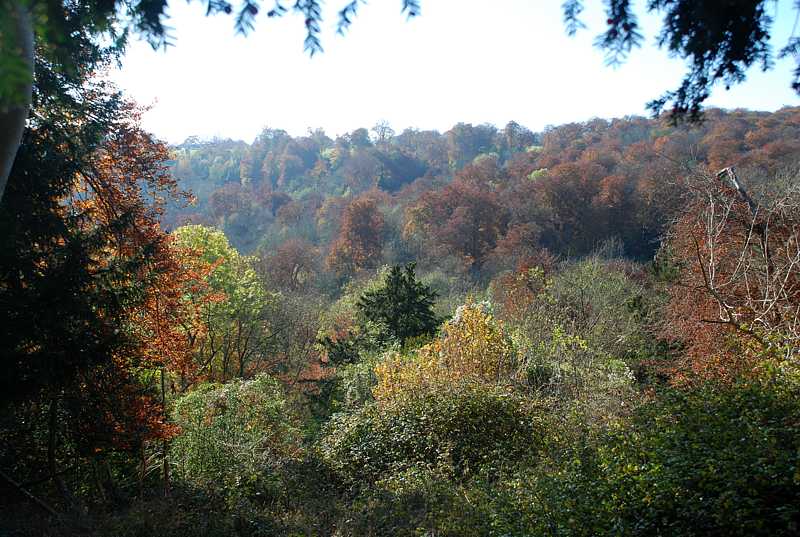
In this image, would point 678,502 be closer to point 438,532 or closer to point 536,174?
point 438,532

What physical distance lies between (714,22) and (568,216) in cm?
3609

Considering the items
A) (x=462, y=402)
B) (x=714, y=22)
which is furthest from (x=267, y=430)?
(x=714, y=22)

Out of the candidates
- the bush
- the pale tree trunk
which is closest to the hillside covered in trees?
the bush

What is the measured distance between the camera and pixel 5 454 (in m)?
8.46

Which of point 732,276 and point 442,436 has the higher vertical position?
point 732,276

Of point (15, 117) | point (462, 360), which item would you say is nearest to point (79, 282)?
point (15, 117)

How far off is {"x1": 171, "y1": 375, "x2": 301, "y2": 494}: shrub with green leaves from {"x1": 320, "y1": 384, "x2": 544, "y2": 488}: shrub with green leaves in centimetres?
123

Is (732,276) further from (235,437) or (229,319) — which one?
(229,319)

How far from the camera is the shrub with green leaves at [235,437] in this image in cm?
872

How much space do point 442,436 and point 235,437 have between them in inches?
145

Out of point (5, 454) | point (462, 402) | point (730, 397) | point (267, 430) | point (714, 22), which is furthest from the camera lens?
point (267, 430)

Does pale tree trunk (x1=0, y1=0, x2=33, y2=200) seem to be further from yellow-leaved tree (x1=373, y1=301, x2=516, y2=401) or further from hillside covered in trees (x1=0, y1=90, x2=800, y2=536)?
yellow-leaved tree (x1=373, y1=301, x2=516, y2=401)

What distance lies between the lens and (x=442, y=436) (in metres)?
8.89

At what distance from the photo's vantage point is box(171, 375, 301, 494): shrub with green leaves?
872 centimetres
